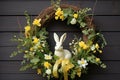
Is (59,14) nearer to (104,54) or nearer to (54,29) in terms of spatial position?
(54,29)

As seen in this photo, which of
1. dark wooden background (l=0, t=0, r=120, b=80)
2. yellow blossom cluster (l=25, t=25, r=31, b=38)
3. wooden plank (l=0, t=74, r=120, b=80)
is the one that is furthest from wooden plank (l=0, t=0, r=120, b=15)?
wooden plank (l=0, t=74, r=120, b=80)

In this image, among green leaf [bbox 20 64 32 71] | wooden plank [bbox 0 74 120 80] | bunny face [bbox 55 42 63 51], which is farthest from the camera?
wooden plank [bbox 0 74 120 80]

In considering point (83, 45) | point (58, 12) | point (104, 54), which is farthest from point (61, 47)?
point (104, 54)

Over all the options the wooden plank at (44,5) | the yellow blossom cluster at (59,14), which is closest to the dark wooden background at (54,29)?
the wooden plank at (44,5)

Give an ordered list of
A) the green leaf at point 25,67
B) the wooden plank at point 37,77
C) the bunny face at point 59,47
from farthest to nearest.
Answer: the wooden plank at point 37,77 → the green leaf at point 25,67 → the bunny face at point 59,47

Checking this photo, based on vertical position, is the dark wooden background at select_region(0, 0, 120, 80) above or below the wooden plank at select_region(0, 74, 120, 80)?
above

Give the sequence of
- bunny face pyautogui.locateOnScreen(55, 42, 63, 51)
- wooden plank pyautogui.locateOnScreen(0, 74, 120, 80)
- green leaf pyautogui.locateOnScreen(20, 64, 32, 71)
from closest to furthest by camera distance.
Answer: bunny face pyautogui.locateOnScreen(55, 42, 63, 51) < green leaf pyautogui.locateOnScreen(20, 64, 32, 71) < wooden plank pyautogui.locateOnScreen(0, 74, 120, 80)

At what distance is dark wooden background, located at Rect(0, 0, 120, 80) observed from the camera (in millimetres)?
3018

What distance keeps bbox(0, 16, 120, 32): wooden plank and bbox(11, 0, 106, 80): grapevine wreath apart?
72 millimetres

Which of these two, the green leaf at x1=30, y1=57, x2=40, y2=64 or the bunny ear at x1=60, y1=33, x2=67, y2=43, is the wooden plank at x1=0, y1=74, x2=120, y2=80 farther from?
the bunny ear at x1=60, y1=33, x2=67, y2=43

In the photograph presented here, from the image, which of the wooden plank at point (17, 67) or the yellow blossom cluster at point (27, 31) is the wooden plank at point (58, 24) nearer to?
the yellow blossom cluster at point (27, 31)

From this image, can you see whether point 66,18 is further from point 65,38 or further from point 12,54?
point 12,54

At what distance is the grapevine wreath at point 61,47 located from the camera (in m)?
2.81

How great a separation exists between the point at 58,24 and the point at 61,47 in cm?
27
